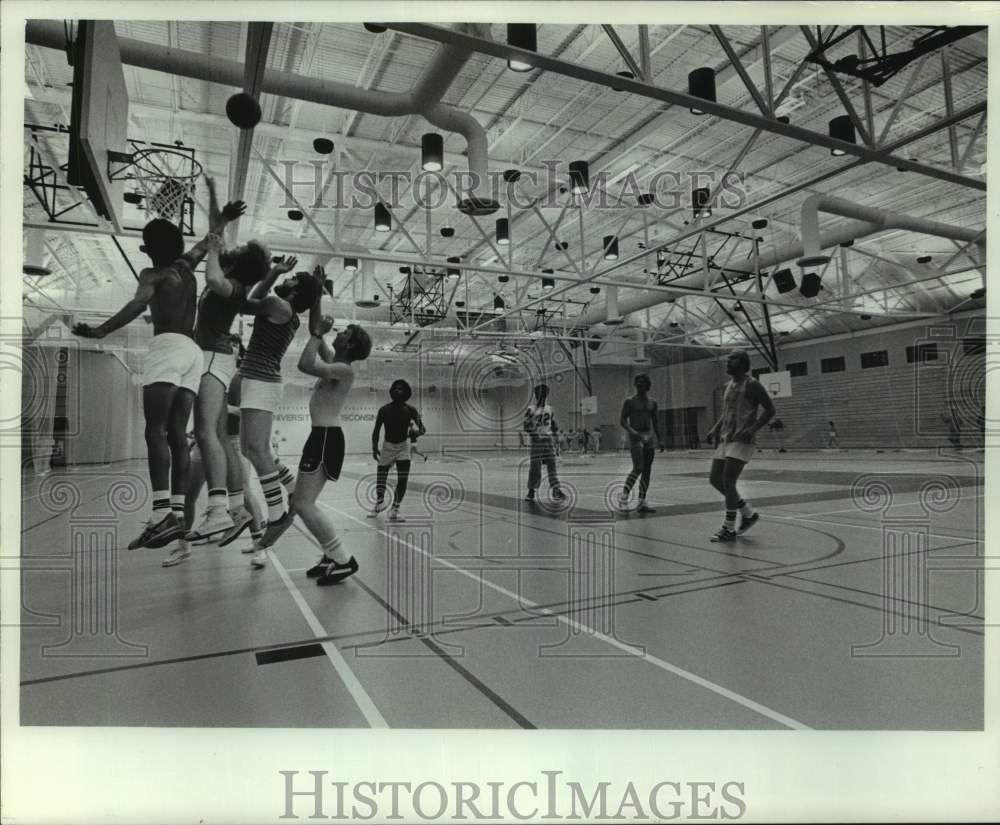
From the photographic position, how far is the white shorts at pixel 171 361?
11.2ft

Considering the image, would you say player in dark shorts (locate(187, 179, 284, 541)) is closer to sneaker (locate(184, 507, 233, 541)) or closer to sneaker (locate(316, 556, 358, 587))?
sneaker (locate(184, 507, 233, 541))

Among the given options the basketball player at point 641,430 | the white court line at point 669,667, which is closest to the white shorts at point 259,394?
the white court line at point 669,667

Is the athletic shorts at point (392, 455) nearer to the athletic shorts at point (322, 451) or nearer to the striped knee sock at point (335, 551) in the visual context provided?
the athletic shorts at point (322, 451)

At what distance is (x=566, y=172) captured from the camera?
7.91 metres

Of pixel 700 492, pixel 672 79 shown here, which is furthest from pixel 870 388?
pixel 672 79

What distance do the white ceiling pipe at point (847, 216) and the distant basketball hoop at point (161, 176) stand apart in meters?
9.28

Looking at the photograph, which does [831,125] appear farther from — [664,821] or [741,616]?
[664,821]

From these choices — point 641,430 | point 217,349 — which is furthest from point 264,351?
point 641,430

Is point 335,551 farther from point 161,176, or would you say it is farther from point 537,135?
point 537,135

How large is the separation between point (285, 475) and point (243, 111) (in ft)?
7.87

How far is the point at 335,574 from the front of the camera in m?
3.95

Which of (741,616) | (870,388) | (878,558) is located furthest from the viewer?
(870,388)

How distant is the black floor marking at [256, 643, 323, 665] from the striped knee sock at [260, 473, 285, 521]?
4.23 ft

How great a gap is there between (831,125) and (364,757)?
9.15 m
